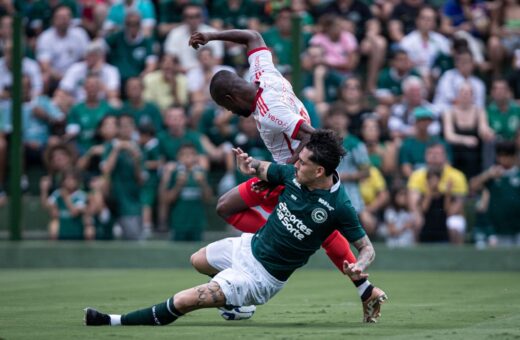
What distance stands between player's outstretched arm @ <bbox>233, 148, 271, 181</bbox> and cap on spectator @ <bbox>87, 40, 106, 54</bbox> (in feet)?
32.2

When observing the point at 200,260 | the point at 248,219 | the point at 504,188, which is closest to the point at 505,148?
the point at 504,188

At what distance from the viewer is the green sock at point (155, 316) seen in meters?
8.08

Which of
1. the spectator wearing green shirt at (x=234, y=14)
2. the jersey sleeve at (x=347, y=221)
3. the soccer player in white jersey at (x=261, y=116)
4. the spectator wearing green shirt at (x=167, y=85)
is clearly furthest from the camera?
the spectator wearing green shirt at (x=234, y=14)

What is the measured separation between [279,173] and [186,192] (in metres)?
7.39

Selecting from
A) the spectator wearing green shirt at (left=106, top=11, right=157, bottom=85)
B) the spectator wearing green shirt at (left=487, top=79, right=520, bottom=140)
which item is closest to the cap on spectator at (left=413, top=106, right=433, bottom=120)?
the spectator wearing green shirt at (left=487, top=79, right=520, bottom=140)

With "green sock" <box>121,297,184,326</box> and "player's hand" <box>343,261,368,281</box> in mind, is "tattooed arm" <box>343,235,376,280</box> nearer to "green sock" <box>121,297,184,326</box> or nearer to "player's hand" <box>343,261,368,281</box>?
"player's hand" <box>343,261,368,281</box>

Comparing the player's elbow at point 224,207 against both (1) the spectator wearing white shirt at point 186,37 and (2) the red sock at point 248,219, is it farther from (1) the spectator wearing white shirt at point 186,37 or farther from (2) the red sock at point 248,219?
(1) the spectator wearing white shirt at point 186,37

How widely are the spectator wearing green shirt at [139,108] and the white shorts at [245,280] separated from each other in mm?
8244

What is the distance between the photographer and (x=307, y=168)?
8180mm

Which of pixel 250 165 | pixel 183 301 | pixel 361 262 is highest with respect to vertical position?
pixel 250 165

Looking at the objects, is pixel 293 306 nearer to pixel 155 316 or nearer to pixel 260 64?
pixel 260 64

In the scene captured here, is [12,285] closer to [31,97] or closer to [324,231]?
[31,97]

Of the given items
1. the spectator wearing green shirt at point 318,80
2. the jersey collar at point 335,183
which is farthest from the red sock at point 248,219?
the spectator wearing green shirt at point 318,80

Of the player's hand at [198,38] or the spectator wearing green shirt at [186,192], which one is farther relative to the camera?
the spectator wearing green shirt at [186,192]
